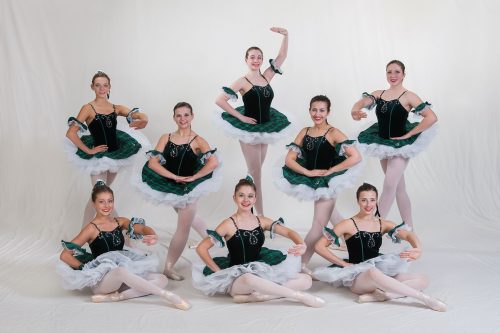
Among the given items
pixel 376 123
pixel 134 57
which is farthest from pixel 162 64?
pixel 376 123

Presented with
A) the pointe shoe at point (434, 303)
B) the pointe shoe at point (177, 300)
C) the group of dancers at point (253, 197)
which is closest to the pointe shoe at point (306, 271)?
the group of dancers at point (253, 197)

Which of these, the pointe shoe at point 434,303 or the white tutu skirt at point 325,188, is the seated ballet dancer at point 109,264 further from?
the pointe shoe at point 434,303

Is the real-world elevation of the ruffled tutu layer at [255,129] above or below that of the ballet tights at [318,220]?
above

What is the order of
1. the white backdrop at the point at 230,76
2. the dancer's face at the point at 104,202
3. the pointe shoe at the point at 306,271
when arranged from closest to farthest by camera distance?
1. the dancer's face at the point at 104,202
2. the pointe shoe at the point at 306,271
3. the white backdrop at the point at 230,76

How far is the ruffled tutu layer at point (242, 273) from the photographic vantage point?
485cm

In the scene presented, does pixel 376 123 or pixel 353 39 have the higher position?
pixel 353 39

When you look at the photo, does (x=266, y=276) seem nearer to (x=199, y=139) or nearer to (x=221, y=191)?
(x=199, y=139)

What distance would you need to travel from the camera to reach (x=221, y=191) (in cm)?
734

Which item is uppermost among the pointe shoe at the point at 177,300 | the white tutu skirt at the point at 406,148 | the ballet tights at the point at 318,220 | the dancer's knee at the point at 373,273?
the white tutu skirt at the point at 406,148

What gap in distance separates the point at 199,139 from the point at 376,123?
1650mm

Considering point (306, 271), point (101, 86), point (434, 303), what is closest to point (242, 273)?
point (306, 271)

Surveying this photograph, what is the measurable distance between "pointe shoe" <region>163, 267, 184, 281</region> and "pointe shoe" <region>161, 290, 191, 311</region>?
2.12 feet

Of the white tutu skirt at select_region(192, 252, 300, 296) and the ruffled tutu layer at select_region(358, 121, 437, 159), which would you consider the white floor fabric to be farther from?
the ruffled tutu layer at select_region(358, 121, 437, 159)

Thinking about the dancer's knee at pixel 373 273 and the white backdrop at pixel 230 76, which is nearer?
the dancer's knee at pixel 373 273
